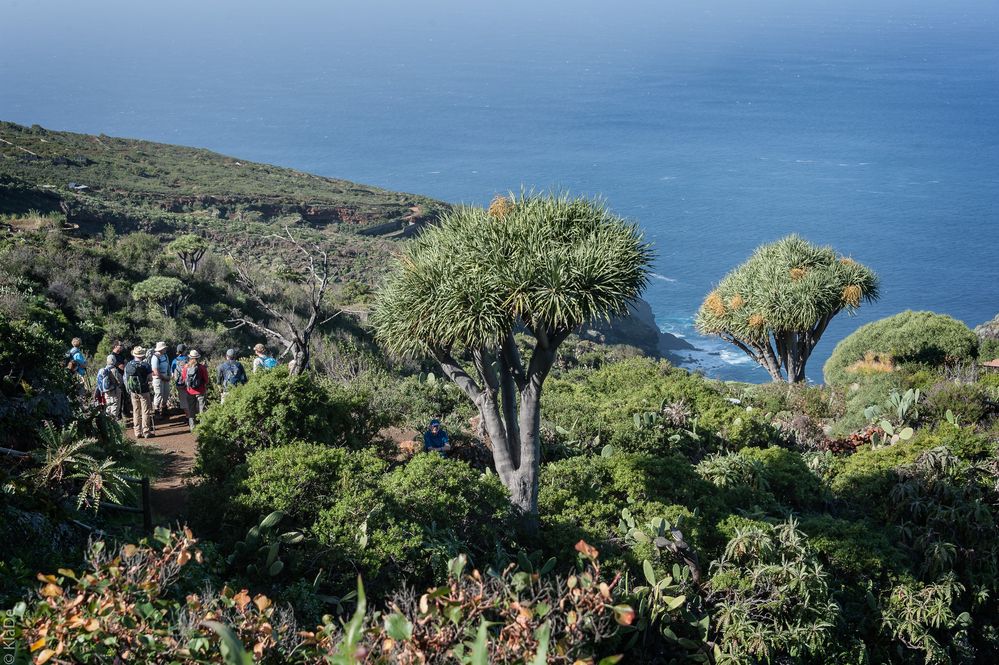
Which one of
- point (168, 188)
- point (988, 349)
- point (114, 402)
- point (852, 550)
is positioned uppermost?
point (168, 188)

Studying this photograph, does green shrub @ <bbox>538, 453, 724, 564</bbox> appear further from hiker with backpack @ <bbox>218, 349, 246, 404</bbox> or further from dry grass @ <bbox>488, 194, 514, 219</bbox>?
hiker with backpack @ <bbox>218, 349, 246, 404</bbox>

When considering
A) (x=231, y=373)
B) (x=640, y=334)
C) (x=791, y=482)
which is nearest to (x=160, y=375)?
(x=231, y=373)

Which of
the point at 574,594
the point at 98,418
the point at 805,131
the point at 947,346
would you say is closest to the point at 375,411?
the point at 98,418

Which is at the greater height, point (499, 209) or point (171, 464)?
point (499, 209)

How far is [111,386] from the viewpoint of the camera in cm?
1211

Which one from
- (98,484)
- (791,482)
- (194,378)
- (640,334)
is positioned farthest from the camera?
(640,334)

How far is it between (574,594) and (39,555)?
417 cm

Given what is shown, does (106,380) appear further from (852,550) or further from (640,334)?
(640,334)

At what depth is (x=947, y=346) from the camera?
2045 centimetres

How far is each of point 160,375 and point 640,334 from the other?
43877mm

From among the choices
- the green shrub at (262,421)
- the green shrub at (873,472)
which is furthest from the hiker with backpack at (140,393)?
the green shrub at (873,472)

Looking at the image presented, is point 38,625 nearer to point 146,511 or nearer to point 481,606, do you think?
point 481,606

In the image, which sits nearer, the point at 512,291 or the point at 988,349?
the point at 512,291

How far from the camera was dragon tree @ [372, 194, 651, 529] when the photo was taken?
8.95 metres
